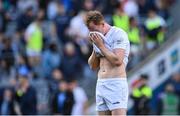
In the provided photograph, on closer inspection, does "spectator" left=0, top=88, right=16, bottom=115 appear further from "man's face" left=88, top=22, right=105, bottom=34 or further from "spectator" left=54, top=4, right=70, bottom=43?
"man's face" left=88, top=22, right=105, bottom=34

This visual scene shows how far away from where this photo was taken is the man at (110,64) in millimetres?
11141

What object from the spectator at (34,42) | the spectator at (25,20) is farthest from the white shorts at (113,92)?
the spectator at (25,20)

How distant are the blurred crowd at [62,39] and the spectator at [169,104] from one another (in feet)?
5.63

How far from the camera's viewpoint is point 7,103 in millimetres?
19047

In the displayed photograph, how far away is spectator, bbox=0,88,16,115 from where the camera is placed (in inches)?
713

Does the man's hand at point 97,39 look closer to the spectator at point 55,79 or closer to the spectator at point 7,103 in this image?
the spectator at point 7,103

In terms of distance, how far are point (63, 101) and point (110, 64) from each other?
8.00 m

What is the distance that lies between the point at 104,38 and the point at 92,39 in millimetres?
188

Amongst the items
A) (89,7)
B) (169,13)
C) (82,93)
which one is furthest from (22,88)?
(169,13)

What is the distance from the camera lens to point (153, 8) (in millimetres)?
22500

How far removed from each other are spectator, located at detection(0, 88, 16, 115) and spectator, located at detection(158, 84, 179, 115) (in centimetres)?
370

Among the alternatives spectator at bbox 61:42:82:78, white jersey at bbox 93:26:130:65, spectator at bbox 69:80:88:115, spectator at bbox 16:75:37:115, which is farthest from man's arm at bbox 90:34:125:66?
spectator at bbox 61:42:82:78

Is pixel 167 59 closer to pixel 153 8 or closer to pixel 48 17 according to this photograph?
pixel 153 8

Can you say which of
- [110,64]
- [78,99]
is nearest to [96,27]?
[110,64]
